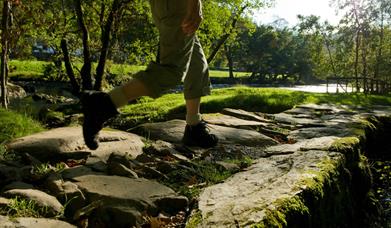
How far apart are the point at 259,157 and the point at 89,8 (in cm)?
1408

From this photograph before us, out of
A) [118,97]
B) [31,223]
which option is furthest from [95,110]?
[31,223]

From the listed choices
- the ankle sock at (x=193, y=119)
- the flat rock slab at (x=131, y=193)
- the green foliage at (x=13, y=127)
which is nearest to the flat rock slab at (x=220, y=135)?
the ankle sock at (x=193, y=119)

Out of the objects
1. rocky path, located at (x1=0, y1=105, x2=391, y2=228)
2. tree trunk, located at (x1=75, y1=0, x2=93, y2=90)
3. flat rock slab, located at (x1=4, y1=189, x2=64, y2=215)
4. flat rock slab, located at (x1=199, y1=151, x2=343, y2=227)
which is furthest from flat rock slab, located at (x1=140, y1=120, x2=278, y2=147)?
tree trunk, located at (x1=75, y1=0, x2=93, y2=90)

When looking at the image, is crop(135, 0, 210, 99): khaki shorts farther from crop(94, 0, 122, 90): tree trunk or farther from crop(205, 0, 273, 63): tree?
crop(205, 0, 273, 63): tree

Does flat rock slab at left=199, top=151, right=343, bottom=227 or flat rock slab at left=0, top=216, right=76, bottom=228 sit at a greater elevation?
flat rock slab at left=0, top=216, right=76, bottom=228

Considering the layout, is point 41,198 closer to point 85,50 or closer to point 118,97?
point 118,97

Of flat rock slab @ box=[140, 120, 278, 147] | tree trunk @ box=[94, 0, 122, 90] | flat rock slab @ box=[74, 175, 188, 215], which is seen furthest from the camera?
tree trunk @ box=[94, 0, 122, 90]

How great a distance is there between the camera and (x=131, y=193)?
88.3 inches

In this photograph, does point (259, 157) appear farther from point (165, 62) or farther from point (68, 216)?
point (68, 216)

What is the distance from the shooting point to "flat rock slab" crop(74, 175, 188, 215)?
2143 mm

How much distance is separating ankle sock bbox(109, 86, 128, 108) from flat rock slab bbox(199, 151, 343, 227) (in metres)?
0.80

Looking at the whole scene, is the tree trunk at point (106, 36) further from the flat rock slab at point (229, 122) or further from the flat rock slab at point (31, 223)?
the flat rock slab at point (31, 223)

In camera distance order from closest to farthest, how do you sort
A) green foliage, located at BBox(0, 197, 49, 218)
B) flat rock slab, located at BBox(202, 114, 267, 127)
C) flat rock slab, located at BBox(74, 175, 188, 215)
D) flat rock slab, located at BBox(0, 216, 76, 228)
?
flat rock slab, located at BBox(0, 216, 76, 228) < green foliage, located at BBox(0, 197, 49, 218) < flat rock slab, located at BBox(74, 175, 188, 215) < flat rock slab, located at BBox(202, 114, 267, 127)

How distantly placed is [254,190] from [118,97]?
1.06m
